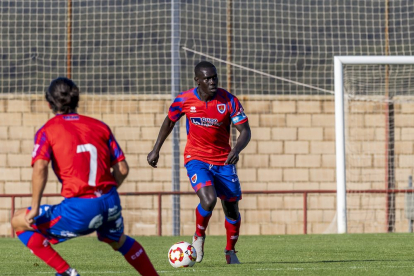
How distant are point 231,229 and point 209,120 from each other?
108 cm

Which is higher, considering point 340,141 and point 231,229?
point 340,141

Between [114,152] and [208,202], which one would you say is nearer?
[114,152]

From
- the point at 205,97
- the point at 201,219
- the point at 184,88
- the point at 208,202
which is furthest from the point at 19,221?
the point at 184,88

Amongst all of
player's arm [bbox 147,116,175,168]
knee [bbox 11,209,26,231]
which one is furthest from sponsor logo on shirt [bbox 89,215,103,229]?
player's arm [bbox 147,116,175,168]

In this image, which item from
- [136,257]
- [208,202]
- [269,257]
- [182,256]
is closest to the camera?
[136,257]

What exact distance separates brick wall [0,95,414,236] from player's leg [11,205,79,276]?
12.5m

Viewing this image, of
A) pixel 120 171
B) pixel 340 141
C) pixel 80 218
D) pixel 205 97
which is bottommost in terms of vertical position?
pixel 80 218

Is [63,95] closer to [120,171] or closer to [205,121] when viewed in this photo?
[120,171]

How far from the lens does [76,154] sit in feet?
18.8

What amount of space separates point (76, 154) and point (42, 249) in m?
0.69

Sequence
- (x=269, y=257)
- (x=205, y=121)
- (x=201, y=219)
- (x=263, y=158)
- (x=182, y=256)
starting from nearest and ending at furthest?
(x=182, y=256), (x=201, y=219), (x=205, y=121), (x=269, y=257), (x=263, y=158)

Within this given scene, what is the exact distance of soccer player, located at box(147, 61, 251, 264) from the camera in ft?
27.8

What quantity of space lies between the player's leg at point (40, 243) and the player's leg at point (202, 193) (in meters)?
2.59

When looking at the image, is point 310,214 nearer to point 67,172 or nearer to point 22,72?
point 22,72
